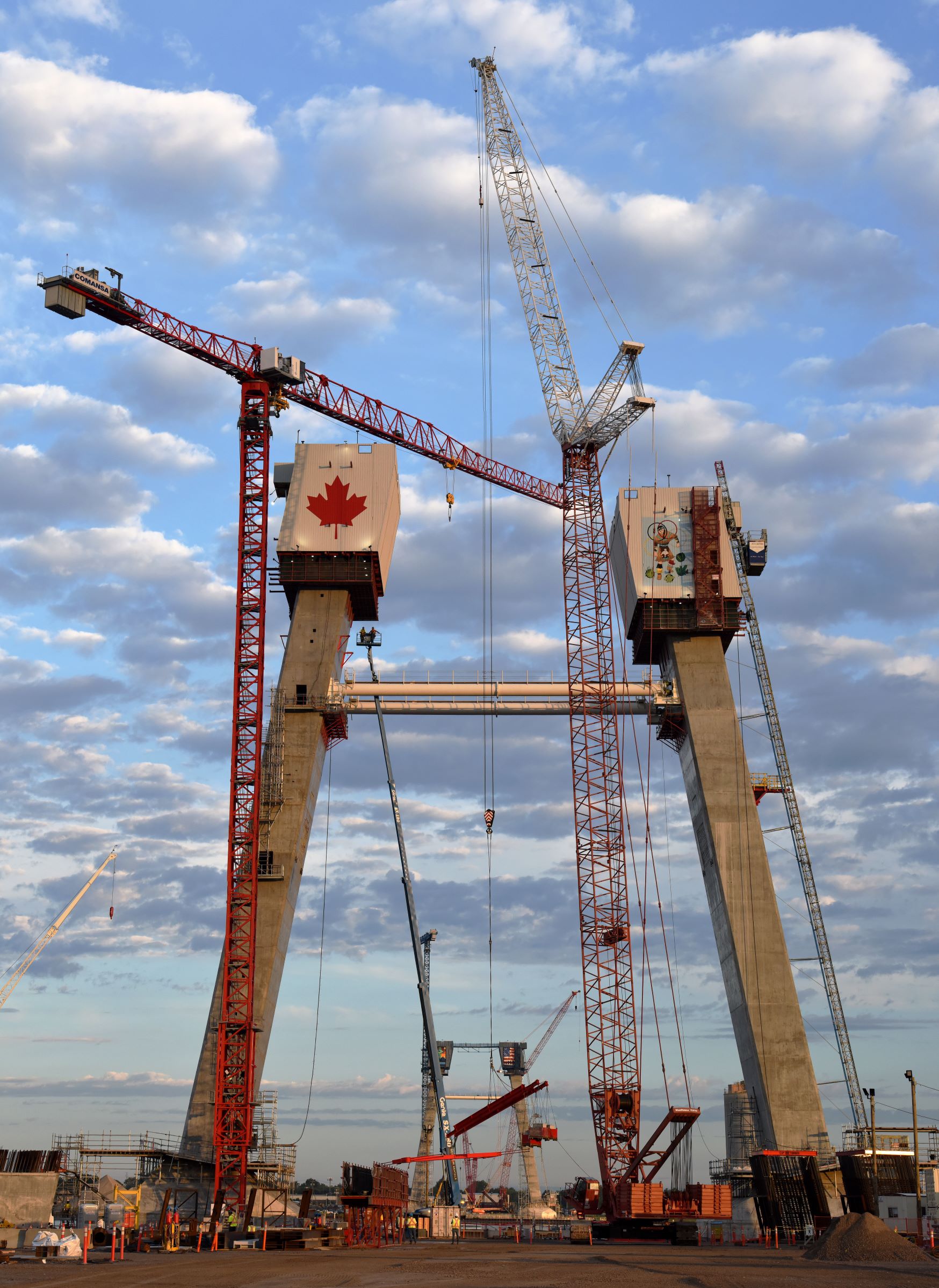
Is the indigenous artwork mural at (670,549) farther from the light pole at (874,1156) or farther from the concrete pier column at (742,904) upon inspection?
the light pole at (874,1156)

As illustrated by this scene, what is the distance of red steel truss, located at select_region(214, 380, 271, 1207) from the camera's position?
70250 mm

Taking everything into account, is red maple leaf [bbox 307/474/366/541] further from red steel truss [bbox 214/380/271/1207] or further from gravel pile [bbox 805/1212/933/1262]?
gravel pile [bbox 805/1212/933/1262]

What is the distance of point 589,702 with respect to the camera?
87000mm

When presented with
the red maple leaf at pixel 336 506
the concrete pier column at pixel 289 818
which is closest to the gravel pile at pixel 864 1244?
the concrete pier column at pixel 289 818

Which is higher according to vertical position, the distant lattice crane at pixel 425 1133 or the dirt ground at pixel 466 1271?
the distant lattice crane at pixel 425 1133

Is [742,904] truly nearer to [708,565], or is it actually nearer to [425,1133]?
[708,565]

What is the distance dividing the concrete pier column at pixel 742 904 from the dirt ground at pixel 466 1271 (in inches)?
736

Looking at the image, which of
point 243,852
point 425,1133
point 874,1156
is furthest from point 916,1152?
point 425,1133

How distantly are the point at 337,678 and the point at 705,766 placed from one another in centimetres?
2351

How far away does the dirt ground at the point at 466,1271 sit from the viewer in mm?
32625

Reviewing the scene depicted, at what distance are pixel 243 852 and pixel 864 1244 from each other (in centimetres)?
4218

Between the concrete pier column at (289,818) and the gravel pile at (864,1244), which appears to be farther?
the concrete pier column at (289,818)

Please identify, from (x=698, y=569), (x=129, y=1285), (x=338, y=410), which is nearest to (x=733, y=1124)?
(x=698, y=569)

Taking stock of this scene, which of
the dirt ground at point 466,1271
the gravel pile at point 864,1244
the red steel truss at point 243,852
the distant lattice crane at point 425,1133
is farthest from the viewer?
the distant lattice crane at point 425,1133
